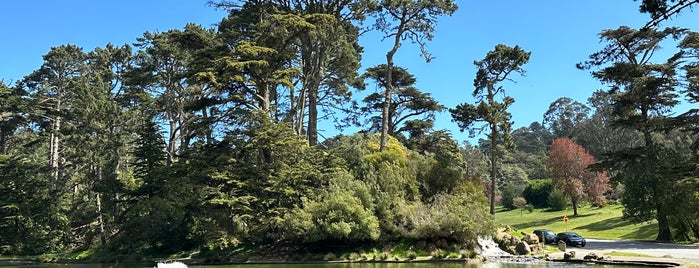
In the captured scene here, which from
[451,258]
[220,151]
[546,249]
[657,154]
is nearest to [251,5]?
[220,151]

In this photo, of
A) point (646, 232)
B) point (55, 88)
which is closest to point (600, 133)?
point (646, 232)

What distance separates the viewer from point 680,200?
112 feet

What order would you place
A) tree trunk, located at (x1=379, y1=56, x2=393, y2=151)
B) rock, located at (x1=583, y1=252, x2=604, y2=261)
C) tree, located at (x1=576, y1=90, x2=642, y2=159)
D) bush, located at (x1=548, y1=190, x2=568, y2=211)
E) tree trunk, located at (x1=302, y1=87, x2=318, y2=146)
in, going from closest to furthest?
rock, located at (x1=583, y1=252, x2=604, y2=261)
tree trunk, located at (x1=379, y1=56, x2=393, y2=151)
tree trunk, located at (x1=302, y1=87, x2=318, y2=146)
bush, located at (x1=548, y1=190, x2=568, y2=211)
tree, located at (x1=576, y1=90, x2=642, y2=159)

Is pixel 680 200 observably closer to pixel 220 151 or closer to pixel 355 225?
pixel 355 225

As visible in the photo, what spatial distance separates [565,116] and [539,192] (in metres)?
44.8

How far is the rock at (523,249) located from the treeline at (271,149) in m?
2.10

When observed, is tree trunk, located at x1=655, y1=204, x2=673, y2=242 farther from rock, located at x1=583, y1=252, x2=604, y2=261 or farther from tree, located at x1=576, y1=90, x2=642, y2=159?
tree, located at x1=576, y1=90, x2=642, y2=159

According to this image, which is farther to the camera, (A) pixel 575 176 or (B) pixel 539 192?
(B) pixel 539 192

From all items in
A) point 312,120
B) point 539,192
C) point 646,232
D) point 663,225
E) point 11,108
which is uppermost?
point 11,108

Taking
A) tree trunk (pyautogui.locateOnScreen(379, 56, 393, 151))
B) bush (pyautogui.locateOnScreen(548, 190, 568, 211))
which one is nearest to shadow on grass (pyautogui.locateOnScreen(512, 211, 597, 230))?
bush (pyautogui.locateOnScreen(548, 190, 568, 211))

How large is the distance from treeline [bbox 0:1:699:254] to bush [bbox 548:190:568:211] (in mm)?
20932

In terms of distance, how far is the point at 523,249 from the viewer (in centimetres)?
2884

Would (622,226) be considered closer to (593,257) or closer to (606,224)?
(606,224)

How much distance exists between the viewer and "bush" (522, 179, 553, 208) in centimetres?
7281
